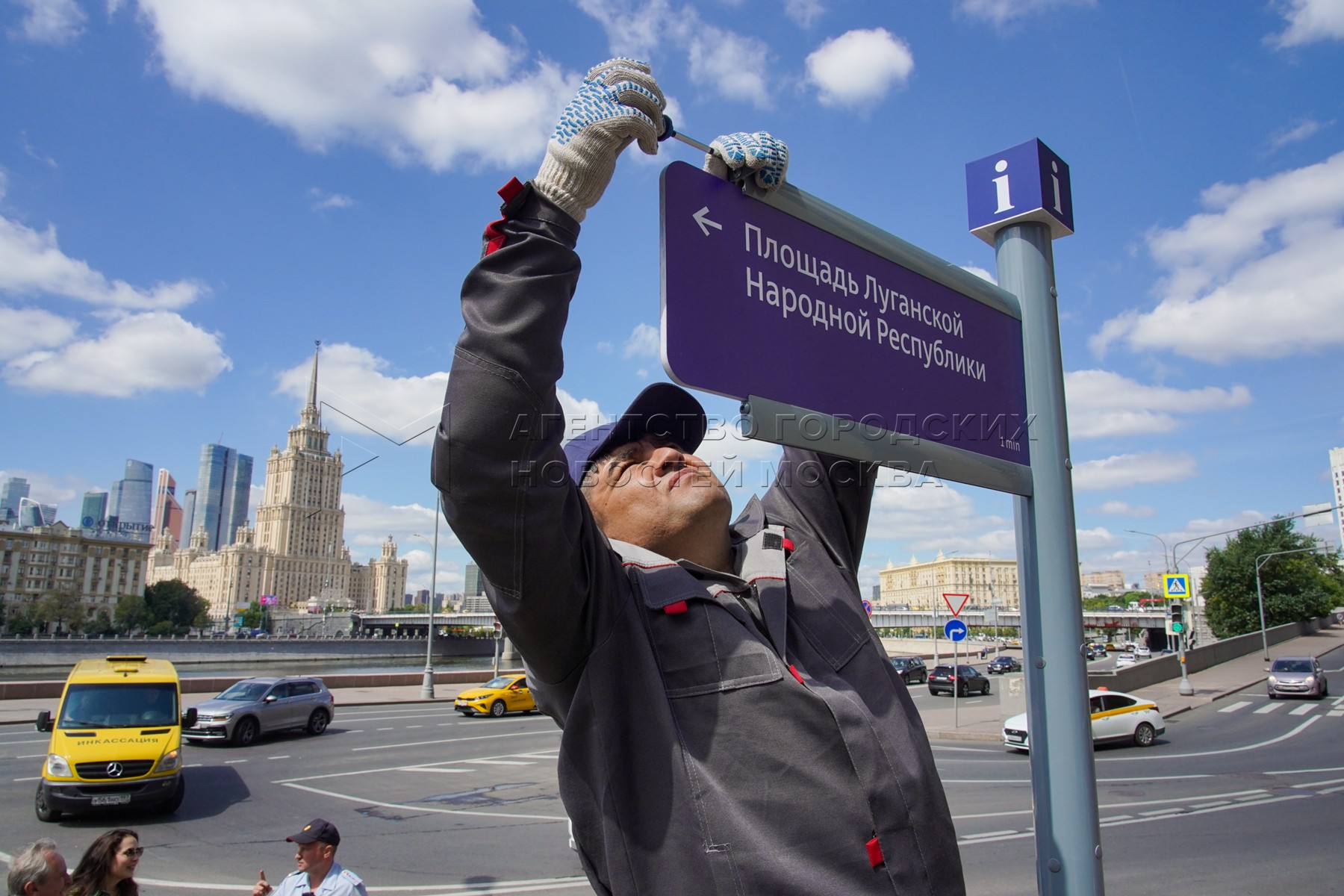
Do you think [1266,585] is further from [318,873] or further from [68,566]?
[68,566]

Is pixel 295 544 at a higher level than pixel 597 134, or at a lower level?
higher

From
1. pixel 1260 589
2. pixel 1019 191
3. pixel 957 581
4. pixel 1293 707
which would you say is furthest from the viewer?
pixel 957 581

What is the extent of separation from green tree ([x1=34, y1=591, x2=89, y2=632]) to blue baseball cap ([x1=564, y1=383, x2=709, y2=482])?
4174 inches

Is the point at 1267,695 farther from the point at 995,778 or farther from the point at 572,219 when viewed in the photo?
the point at 572,219

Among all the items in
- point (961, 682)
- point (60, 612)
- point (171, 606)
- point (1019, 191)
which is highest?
point (1019, 191)

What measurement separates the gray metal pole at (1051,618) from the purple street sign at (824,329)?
9cm

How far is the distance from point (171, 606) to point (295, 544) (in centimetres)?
4010

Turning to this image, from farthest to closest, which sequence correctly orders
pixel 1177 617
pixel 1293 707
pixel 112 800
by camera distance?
pixel 1177 617
pixel 1293 707
pixel 112 800

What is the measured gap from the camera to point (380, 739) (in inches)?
691

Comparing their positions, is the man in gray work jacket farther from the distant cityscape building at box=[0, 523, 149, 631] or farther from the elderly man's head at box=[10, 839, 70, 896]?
the distant cityscape building at box=[0, 523, 149, 631]

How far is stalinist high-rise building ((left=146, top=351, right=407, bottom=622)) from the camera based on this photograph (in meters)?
138

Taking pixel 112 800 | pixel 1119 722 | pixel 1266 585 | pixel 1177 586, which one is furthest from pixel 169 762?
pixel 1266 585

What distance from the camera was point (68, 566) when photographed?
4488 inches

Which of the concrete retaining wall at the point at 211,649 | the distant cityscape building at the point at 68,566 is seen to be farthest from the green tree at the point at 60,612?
the concrete retaining wall at the point at 211,649
